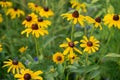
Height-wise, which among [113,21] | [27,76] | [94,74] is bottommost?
[94,74]

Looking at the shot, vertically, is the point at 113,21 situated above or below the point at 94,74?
above

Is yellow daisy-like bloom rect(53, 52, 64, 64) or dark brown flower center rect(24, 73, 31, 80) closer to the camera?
dark brown flower center rect(24, 73, 31, 80)

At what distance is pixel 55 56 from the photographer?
1926mm

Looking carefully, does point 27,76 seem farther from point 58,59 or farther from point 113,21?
point 113,21

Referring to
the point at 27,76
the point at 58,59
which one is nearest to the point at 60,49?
the point at 58,59

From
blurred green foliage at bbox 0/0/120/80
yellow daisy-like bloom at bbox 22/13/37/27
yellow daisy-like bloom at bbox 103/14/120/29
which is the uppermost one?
yellow daisy-like bloom at bbox 22/13/37/27

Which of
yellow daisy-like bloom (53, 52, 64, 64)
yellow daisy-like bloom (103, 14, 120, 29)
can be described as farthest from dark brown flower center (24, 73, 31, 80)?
yellow daisy-like bloom (103, 14, 120, 29)

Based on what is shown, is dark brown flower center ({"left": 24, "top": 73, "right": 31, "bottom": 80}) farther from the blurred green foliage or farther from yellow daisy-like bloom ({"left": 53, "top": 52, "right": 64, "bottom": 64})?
yellow daisy-like bloom ({"left": 53, "top": 52, "right": 64, "bottom": 64})

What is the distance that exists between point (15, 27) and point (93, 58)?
102 centimetres

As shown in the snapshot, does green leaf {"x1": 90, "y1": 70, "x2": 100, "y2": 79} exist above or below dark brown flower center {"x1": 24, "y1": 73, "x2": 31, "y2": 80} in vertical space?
below

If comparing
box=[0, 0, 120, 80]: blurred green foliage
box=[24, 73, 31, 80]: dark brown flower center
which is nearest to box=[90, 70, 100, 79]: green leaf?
box=[0, 0, 120, 80]: blurred green foliage

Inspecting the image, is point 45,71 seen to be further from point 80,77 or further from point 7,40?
point 7,40

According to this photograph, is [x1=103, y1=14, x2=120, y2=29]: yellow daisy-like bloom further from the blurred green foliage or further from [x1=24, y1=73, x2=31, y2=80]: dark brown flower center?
[x1=24, y1=73, x2=31, y2=80]: dark brown flower center

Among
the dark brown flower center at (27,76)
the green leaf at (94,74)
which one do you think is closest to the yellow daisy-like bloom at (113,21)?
the green leaf at (94,74)
